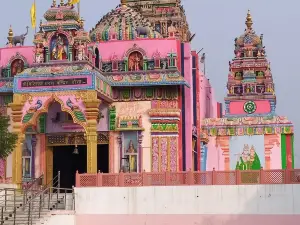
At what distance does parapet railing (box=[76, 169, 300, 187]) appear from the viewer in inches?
923

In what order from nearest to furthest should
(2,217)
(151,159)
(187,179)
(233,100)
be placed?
(2,217)
(187,179)
(151,159)
(233,100)

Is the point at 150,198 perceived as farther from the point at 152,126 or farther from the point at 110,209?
the point at 152,126

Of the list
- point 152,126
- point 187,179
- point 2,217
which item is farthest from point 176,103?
point 2,217

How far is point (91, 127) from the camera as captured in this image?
85.3 feet

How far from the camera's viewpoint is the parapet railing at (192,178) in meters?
23.4

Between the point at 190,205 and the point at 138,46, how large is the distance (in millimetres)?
8186

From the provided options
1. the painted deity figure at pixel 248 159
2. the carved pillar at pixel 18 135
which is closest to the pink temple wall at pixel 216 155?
the painted deity figure at pixel 248 159

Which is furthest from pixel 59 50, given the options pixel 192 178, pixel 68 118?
pixel 192 178

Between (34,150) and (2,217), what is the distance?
293 inches

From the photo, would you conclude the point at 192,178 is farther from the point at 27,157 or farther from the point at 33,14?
the point at 33,14

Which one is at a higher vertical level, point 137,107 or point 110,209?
point 137,107

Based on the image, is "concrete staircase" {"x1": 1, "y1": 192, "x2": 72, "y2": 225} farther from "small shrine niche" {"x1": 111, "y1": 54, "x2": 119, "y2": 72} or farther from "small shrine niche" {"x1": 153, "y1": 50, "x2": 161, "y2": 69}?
"small shrine niche" {"x1": 153, "y1": 50, "x2": 161, "y2": 69}

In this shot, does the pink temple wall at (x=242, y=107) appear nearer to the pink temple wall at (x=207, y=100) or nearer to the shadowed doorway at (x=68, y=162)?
the pink temple wall at (x=207, y=100)

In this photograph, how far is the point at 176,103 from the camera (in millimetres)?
28688
